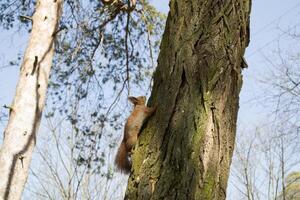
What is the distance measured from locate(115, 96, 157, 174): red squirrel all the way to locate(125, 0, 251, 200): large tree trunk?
0.03 metres

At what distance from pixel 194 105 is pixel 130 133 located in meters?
0.26

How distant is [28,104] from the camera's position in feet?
10.6

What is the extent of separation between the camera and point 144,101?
1614 millimetres

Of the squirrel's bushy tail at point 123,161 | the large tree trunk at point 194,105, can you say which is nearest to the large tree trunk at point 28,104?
the squirrel's bushy tail at point 123,161

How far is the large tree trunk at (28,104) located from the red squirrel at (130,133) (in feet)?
5.44

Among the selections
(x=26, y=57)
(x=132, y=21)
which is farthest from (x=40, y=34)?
(x=132, y=21)

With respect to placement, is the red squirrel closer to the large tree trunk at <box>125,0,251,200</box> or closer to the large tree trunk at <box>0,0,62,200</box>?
the large tree trunk at <box>125,0,251,200</box>

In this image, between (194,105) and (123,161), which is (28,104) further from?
(194,105)

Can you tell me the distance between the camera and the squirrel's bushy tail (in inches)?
60.5

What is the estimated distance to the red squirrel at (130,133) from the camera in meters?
1.48

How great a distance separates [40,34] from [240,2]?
2.45 meters

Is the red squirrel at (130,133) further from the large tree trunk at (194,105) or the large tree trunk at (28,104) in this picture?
the large tree trunk at (28,104)

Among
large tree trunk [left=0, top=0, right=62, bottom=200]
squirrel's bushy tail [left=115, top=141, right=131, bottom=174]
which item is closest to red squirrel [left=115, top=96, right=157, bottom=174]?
squirrel's bushy tail [left=115, top=141, right=131, bottom=174]

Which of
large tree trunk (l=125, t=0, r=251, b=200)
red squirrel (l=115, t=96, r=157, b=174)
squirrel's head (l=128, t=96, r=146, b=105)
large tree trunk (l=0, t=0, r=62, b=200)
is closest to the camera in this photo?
large tree trunk (l=125, t=0, r=251, b=200)
